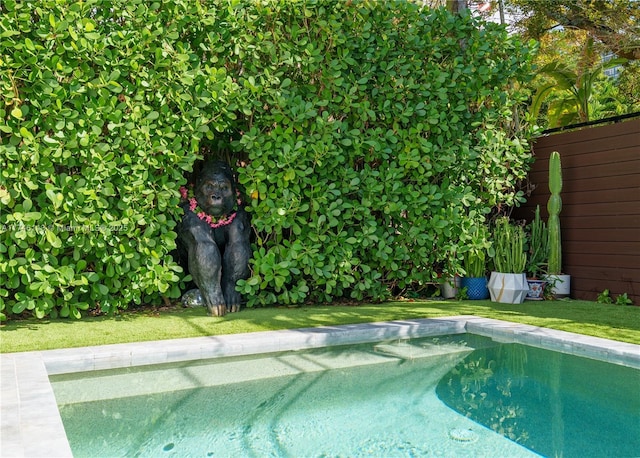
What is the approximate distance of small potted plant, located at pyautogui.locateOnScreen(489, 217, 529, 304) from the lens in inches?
309

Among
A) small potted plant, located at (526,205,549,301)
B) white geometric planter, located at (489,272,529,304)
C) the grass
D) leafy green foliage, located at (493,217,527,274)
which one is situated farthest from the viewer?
small potted plant, located at (526,205,549,301)

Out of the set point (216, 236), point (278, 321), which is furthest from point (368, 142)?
point (278, 321)

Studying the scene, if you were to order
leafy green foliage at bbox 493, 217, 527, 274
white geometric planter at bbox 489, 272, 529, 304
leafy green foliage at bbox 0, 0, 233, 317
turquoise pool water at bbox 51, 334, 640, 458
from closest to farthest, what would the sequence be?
turquoise pool water at bbox 51, 334, 640, 458, leafy green foliage at bbox 0, 0, 233, 317, white geometric planter at bbox 489, 272, 529, 304, leafy green foliage at bbox 493, 217, 527, 274

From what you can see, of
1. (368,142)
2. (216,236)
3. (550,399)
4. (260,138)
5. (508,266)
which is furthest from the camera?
(508,266)

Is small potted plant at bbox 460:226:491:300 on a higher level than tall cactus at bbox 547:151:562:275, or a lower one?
lower

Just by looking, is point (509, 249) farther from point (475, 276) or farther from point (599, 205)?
point (599, 205)

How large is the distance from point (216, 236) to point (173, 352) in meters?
2.43

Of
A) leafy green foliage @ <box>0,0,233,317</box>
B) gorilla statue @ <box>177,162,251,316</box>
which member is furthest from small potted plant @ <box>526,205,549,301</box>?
leafy green foliage @ <box>0,0,233,317</box>

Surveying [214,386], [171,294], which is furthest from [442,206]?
[214,386]

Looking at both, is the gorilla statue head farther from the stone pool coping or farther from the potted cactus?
the potted cactus

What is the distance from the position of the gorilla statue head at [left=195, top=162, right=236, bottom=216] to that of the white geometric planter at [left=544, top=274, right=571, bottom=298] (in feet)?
14.8

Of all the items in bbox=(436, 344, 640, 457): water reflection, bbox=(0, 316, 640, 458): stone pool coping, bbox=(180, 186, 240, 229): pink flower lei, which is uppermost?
bbox=(180, 186, 240, 229): pink flower lei

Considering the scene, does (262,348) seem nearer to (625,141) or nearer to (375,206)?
(375,206)

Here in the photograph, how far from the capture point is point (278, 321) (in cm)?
613
